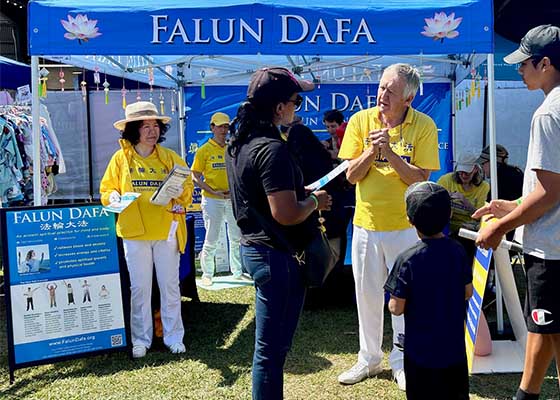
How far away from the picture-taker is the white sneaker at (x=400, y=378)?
337 centimetres

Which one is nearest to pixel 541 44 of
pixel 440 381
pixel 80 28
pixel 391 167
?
pixel 391 167

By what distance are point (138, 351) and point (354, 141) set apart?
7.01 feet

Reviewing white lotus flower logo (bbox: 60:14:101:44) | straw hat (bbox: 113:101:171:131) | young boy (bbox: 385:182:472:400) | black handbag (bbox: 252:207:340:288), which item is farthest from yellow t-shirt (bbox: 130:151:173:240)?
young boy (bbox: 385:182:472:400)

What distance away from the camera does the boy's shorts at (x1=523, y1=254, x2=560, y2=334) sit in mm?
2484

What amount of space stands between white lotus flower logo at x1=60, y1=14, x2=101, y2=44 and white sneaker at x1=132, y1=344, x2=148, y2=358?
7.10 feet

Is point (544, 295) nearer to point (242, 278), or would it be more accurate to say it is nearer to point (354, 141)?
point (354, 141)

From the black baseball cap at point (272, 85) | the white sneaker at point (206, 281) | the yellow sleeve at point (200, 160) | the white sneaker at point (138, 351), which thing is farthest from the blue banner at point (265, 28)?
the white sneaker at point (206, 281)

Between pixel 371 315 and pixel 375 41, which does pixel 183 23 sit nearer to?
pixel 375 41

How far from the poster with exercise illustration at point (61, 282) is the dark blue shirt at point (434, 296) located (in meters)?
2.35

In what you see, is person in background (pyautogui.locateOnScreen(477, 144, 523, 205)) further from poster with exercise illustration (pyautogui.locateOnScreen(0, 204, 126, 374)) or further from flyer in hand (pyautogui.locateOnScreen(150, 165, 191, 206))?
poster with exercise illustration (pyautogui.locateOnScreen(0, 204, 126, 374))

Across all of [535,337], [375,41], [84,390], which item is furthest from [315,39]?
[84,390]

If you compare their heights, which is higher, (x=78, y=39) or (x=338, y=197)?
(x=78, y=39)

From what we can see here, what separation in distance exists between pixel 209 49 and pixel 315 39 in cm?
74

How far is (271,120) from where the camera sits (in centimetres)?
239
